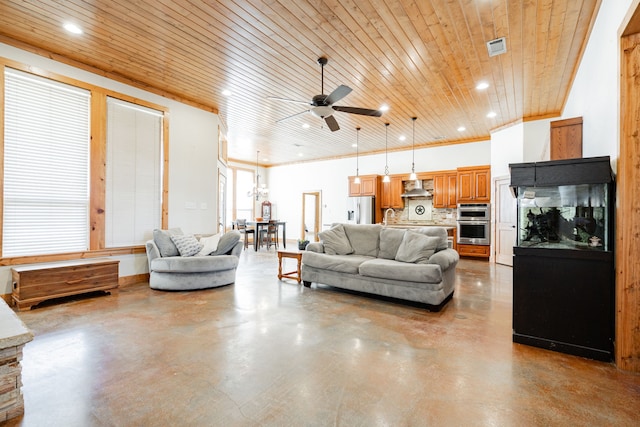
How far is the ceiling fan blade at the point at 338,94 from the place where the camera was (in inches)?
130

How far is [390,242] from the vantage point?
4.41 m

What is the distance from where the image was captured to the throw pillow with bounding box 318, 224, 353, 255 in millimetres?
4684

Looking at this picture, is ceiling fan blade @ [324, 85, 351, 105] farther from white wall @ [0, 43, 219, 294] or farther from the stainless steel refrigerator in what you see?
the stainless steel refrigerator

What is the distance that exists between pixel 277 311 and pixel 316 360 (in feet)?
4.01

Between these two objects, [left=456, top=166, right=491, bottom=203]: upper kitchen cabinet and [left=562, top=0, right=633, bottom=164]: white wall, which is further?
[left=456, top=166, right=491, bottom=203]: upper kitchen cabinet

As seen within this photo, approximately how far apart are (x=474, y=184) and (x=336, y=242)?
4.48m

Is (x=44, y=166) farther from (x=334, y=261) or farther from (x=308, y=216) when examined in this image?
(x=308, y=216)

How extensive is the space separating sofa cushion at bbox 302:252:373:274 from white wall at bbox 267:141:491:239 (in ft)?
16.8

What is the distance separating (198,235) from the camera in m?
5.53

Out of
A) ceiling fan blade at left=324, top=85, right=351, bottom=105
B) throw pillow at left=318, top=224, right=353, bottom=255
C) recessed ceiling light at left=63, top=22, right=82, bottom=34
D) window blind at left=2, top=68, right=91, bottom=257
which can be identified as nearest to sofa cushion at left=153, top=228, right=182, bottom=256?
window blind at left=2, top=68, right=91, bottom=257

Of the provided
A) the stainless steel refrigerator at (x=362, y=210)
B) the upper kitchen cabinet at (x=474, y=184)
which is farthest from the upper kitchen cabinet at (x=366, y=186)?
→ the upper kitchen cabinet at (x=474, y=184)

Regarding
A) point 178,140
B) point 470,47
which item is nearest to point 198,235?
point 178,140

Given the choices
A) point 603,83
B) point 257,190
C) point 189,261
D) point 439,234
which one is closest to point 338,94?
point 439,234

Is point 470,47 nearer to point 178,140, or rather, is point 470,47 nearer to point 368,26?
point 368,26
